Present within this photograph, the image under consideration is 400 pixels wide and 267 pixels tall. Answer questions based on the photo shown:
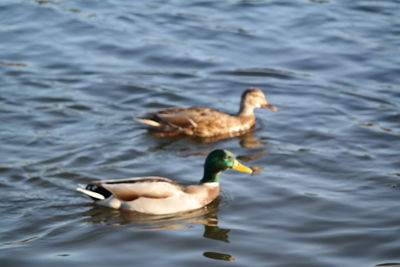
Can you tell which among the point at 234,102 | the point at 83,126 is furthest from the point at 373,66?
the point at 83,126

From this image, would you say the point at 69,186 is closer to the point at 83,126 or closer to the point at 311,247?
the point at 83,126

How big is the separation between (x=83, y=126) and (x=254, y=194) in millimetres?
3609

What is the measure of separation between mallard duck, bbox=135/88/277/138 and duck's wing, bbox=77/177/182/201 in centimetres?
273

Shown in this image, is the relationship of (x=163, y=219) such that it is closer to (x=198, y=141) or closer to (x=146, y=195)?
(x=146, y=195)

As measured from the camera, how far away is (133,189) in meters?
9.66

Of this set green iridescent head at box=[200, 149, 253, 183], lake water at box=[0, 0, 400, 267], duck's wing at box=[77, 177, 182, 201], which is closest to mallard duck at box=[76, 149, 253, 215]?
duck's wing at box=[77, 177, 182, 201]

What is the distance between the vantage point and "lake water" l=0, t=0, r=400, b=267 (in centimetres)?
873

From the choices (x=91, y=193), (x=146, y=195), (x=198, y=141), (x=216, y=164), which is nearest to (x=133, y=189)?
(x=146, y=195)

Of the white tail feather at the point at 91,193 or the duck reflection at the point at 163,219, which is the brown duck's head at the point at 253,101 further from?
the white tail feather at the point at 91,193

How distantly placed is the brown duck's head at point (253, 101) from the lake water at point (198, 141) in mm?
326

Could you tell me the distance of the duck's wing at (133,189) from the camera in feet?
31.6

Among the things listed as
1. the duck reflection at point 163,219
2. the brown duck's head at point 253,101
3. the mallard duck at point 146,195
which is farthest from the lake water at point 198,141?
the brown duck's head at point 253,101

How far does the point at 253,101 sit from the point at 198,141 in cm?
132

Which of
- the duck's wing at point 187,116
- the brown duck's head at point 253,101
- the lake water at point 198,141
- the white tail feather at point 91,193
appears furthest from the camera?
the brown duck's head at point 253,101
